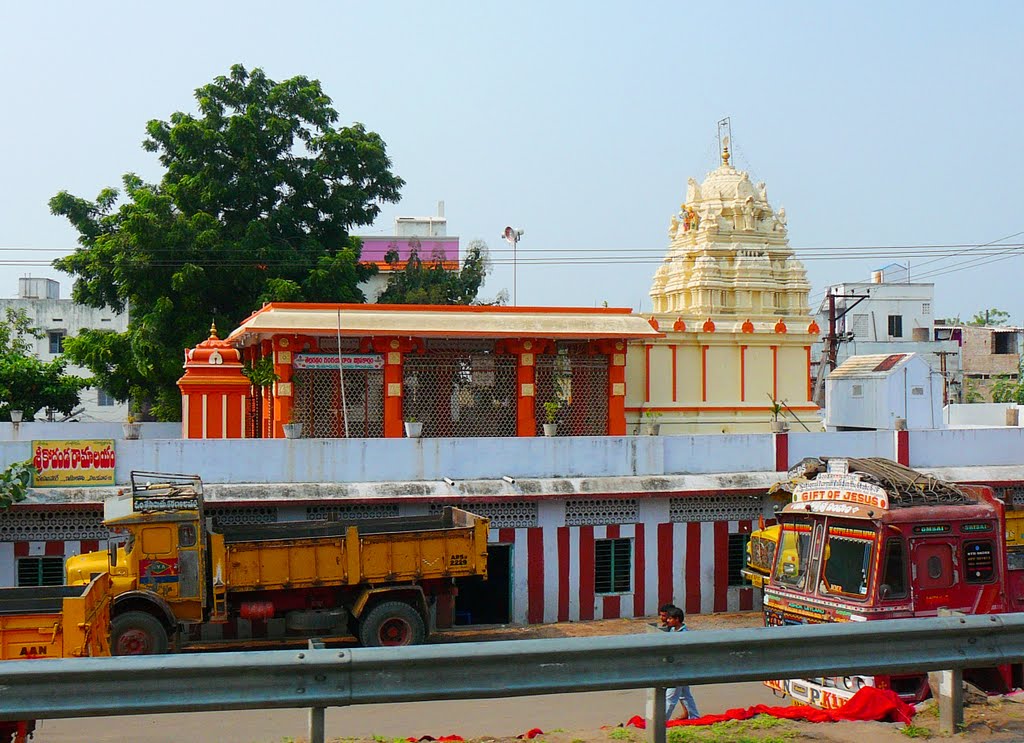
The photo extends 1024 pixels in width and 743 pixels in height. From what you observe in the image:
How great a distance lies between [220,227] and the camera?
3191 centimetres

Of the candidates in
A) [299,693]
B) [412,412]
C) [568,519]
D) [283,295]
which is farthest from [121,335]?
[299,693]

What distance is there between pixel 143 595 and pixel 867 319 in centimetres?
4428

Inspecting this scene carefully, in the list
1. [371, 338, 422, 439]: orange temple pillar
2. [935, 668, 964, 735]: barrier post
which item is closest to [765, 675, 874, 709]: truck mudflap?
[935, 668, 964, 735]: barrier post

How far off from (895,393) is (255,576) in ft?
58.3

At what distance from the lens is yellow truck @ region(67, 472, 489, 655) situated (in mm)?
13188

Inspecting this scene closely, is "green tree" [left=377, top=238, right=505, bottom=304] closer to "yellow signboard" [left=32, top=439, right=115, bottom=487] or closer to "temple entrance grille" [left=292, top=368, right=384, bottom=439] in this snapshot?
"temple entrance grille" [left=292, top=368, right=384, bottom=439]

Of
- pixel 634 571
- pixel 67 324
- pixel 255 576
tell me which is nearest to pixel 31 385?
pixel 67 324

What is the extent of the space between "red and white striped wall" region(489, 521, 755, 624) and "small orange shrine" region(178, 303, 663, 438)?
4.34 metres

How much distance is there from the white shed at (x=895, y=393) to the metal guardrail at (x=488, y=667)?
69.1 ft

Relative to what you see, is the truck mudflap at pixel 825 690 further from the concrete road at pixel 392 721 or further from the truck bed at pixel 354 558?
the truck bed at pixel 354 558

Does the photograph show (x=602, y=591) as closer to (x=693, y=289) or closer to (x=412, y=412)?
(x=412, y=412)

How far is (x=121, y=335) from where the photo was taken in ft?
102

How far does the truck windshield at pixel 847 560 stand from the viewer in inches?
400

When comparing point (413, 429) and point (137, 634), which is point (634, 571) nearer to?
point (413, 429)
